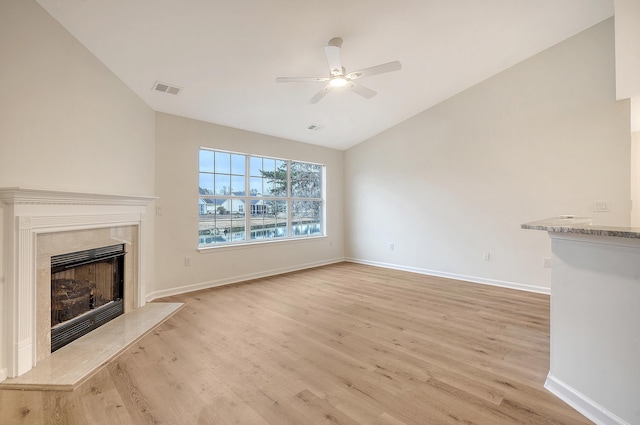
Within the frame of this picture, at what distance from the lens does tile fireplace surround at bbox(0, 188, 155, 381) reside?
2.01m

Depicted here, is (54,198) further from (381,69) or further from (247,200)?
(381,69)

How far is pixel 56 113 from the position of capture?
2410mm

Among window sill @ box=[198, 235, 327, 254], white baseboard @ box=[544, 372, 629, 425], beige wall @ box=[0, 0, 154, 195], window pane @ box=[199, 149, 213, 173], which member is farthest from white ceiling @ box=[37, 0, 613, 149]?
white baseboard @ box=[544, 372, 629, 425]

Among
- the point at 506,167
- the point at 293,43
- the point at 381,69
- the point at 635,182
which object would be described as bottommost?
the point at 635,182

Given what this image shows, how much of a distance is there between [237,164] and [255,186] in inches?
20.1

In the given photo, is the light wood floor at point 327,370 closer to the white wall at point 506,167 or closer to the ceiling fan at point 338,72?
the white wall at point 506,167

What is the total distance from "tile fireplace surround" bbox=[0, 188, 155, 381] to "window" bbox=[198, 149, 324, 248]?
1758 millimetres

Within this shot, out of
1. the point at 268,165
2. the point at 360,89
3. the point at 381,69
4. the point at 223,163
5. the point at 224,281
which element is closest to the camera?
the point at 381,69

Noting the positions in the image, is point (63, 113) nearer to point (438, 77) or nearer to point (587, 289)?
point (587, 289)

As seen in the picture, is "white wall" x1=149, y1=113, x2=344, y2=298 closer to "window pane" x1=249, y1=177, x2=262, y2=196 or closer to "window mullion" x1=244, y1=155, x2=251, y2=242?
"window mullion" x1=244, y1=155, x2=251, y2=242

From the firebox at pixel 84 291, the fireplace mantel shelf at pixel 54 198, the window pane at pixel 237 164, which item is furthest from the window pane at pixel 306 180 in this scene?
the firebox at pixel 84 291

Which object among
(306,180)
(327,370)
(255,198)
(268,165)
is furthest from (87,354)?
(306,180)

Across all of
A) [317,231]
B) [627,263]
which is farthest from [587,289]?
[317,231]

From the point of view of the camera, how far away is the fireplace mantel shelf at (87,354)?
1.95 metres
